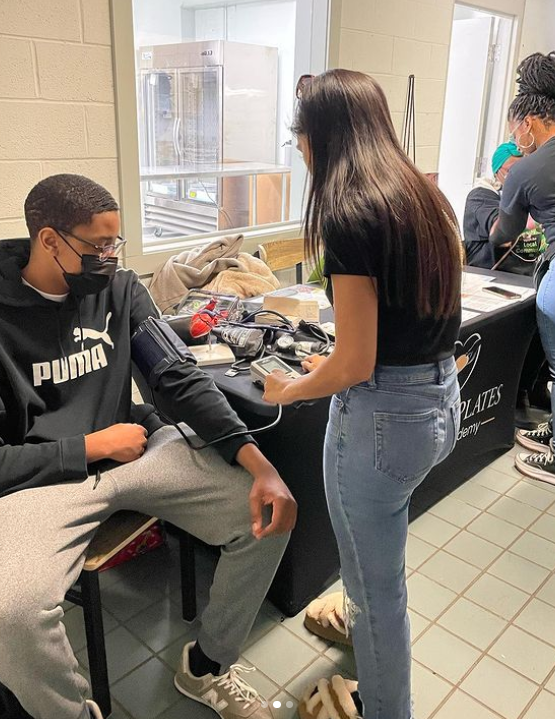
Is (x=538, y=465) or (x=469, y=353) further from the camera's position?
(x=538, y=465)

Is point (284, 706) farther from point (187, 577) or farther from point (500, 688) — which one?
point (500, 688)

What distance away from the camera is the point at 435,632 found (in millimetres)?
1745

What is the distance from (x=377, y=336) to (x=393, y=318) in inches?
1.6

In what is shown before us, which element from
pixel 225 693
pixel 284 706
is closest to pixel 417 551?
pixel 284 706

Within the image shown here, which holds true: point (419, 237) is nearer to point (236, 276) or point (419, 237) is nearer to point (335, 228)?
point (335, 228)

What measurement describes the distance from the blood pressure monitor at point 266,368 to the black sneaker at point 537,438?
1.60m

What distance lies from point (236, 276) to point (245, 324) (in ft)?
1.89

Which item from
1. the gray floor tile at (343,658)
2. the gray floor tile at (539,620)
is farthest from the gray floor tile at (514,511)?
the gray floor tile at (343,658)

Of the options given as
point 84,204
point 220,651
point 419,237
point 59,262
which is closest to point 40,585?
point 220,651

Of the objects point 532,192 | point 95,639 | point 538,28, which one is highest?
point 538,28

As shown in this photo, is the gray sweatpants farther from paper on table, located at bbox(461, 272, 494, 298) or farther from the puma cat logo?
paper on table, located at bbox(461, 272, 494, 298)

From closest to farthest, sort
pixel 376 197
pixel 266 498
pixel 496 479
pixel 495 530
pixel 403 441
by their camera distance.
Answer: pixel 376 197, pixel 403 441, pixel 266 498, pixel 495 530, pixel 496 479

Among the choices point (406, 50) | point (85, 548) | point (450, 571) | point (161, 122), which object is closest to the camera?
point (85, 548)

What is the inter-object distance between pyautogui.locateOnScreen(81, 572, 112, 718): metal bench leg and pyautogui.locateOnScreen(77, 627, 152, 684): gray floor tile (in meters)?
0.11
